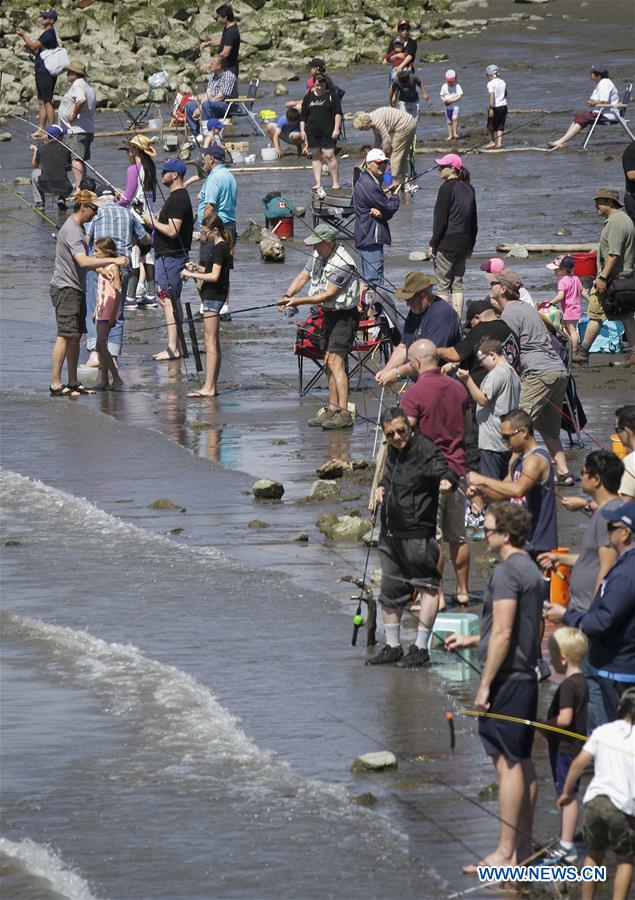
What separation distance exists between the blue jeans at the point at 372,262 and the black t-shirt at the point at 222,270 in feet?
6.10

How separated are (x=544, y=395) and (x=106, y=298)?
5125 millimetres

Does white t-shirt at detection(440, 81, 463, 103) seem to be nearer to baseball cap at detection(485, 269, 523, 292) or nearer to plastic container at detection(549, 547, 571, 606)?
baseball cap at detection(485, 269, 523, 292)

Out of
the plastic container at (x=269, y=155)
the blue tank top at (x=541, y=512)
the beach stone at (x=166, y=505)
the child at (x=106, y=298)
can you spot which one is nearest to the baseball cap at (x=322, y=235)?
the beach stone at (x=166, y=505)

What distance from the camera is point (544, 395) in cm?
1145

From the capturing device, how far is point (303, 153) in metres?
28.6

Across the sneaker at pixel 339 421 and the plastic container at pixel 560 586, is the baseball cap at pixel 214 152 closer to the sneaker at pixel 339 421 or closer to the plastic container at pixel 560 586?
the sneaker at pixel 339 421

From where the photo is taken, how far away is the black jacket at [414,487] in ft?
29.3

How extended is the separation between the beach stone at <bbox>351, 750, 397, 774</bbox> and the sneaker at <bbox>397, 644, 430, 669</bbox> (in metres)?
1.22

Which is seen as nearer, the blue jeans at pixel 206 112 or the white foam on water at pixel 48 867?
the white foam on water at pixel 48 867

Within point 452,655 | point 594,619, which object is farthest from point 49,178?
point 594,619

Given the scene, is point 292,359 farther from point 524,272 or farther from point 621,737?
point 621,737

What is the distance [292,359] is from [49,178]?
9195 mm

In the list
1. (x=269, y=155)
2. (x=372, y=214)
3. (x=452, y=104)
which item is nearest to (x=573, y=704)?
(x=372, y=214)

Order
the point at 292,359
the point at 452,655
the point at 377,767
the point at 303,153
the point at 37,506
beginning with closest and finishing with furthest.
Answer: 1. the point at 377,767
2. the point at 452,655
3. the point at 37,506
4. the point at 292,359
5. the point at 303,153
